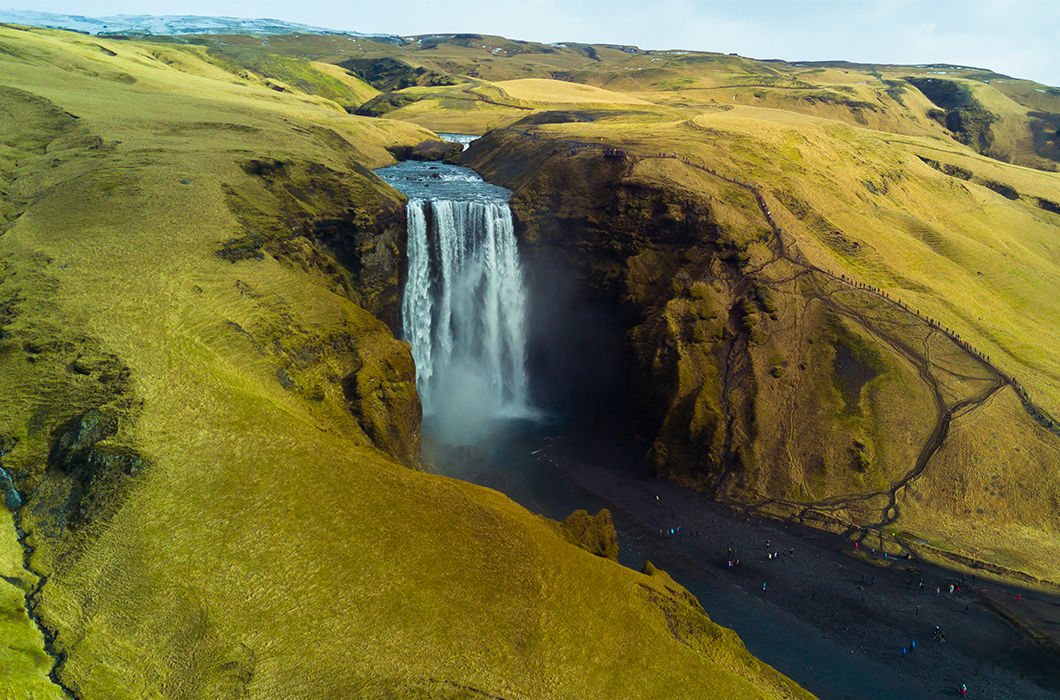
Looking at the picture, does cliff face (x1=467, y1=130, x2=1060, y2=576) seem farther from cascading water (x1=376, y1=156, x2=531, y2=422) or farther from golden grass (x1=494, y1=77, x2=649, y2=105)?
golden grass (x1=494, y1=77, x2=649, y2=105)

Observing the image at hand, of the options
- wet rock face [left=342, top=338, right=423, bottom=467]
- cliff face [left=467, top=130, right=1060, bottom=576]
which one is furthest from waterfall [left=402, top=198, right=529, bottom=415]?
wet rock face [left=342, top=338, right=423, bottom=467]

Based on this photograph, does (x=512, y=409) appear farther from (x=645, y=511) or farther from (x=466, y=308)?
(x=645, y=511)

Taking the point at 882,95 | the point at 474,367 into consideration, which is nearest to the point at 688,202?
the point at 474,367

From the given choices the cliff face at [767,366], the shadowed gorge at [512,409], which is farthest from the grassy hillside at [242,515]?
the cliff face at [767,366]

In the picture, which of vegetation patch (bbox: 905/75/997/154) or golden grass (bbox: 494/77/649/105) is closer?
golden grass (bbox: 494/77/649/105)

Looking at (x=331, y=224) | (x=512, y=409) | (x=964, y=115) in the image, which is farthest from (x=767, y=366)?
(x=964, y=115)
